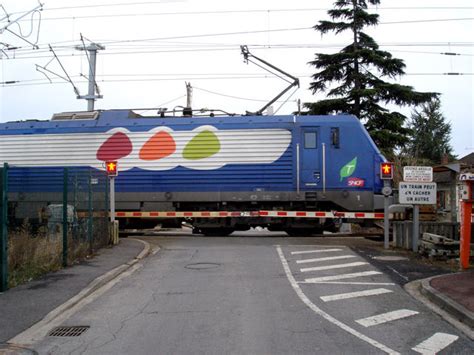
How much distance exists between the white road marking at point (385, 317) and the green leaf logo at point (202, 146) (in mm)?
11844

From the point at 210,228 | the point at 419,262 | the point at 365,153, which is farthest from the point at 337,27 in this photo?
the point at 419,262

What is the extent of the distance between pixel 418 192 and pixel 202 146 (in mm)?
7737

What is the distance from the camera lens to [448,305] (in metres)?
7.96

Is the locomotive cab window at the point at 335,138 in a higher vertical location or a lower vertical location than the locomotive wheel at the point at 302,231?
higher

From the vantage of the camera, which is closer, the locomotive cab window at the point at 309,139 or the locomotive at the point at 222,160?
the locomotive at the point at 222,160

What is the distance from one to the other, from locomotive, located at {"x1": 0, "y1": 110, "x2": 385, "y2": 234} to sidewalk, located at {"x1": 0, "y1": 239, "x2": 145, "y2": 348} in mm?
6111

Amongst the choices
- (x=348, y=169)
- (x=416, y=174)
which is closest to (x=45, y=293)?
(x=416, y=174)

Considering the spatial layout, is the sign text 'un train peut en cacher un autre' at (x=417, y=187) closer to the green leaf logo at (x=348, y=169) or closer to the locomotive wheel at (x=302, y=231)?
the green leaf logo at (x=348, y=169)

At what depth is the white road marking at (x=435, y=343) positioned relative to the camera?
5961mm

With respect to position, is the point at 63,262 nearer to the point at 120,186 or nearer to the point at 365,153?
the point at 120,186

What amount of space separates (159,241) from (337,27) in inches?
672

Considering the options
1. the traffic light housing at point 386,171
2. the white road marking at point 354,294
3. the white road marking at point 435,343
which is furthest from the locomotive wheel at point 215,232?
the white road marking at point 435,343

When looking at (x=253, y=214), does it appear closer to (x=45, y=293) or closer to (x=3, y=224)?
(x=45, y=293)

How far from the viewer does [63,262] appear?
38.0ft
